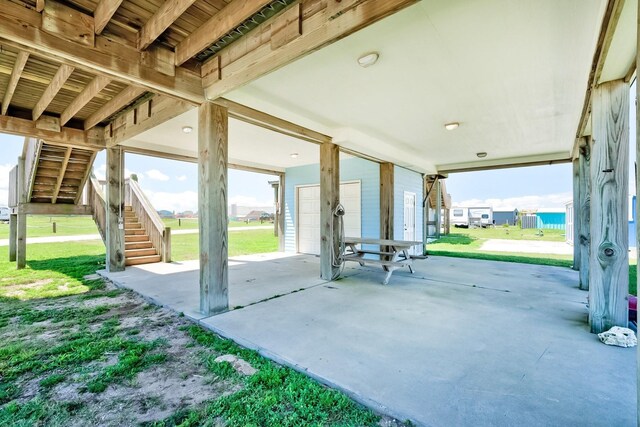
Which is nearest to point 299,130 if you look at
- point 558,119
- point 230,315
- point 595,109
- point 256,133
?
point 256,133

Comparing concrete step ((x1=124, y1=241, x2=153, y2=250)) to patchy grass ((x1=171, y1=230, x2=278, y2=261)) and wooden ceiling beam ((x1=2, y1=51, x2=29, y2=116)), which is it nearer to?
patchy grass ((x1=171, y1=230, x2=278, y2=261))

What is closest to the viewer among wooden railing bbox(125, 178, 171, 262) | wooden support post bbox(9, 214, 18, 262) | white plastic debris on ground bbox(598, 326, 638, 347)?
white plastic debris on ground bbox(598, 326, 638, 347)

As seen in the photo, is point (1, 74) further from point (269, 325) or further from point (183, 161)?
point (269, 325)

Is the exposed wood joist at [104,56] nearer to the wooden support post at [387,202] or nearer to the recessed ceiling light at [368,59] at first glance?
the recessed ceiling light at [368,59]

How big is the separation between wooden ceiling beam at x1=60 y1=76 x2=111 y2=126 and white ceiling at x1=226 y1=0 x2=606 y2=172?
1.49 meters

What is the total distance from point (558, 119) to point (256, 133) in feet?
16.5

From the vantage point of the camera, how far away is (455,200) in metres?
36.0

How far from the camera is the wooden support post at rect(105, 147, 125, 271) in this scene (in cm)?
579

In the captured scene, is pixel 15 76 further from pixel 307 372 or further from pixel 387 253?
pixel 387 253

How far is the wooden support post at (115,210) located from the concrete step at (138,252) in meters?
0.78

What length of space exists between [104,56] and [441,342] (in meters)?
4.04

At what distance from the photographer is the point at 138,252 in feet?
22.7

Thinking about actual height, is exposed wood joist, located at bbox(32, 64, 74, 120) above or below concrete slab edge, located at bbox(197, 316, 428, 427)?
above

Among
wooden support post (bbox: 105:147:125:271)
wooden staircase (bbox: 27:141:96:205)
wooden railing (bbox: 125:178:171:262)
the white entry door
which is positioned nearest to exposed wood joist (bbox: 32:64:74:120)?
wooden support post (bbox: 105:147:125:271)
